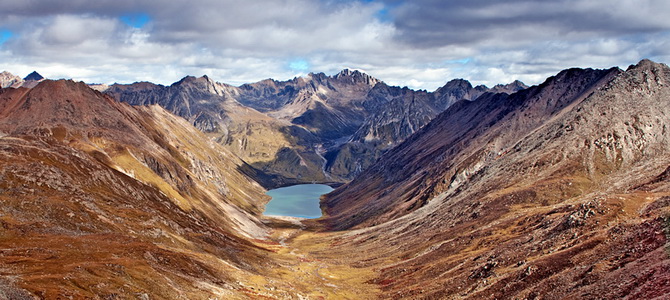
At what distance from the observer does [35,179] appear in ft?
369

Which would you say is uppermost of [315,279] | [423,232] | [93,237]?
[93,237]

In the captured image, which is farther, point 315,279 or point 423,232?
point 423,232

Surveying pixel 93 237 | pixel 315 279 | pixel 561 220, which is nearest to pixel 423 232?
pixel 315 279

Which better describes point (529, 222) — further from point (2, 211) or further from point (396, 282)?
point (2, 211)

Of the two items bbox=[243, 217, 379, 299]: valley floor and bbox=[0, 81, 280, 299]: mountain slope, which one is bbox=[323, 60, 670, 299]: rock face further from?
bbox=[0, 81, 280, 299]: mountain slope

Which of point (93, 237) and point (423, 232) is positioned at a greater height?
point (93, 237)

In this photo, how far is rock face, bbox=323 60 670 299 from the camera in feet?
216

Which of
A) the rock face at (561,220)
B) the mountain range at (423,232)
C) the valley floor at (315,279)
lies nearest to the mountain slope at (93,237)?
the mountain range at (423,232)

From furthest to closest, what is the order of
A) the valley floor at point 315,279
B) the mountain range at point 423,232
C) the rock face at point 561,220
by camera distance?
the valley floor at point 315,279, the mountain range at point 423,232, the rock face at point 561,220

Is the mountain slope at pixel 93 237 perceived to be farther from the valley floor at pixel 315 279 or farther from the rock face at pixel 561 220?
the rock face at pixel 561 220

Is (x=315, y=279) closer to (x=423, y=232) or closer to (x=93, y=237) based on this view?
(x=423, y=232)

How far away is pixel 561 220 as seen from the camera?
95375 mm

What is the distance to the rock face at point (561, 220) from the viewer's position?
65.9m

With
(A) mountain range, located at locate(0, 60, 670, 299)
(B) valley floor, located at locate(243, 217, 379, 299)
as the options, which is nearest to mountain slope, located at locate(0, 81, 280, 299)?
(A) mountain range, located at locate(0, 60, 670, 299)
